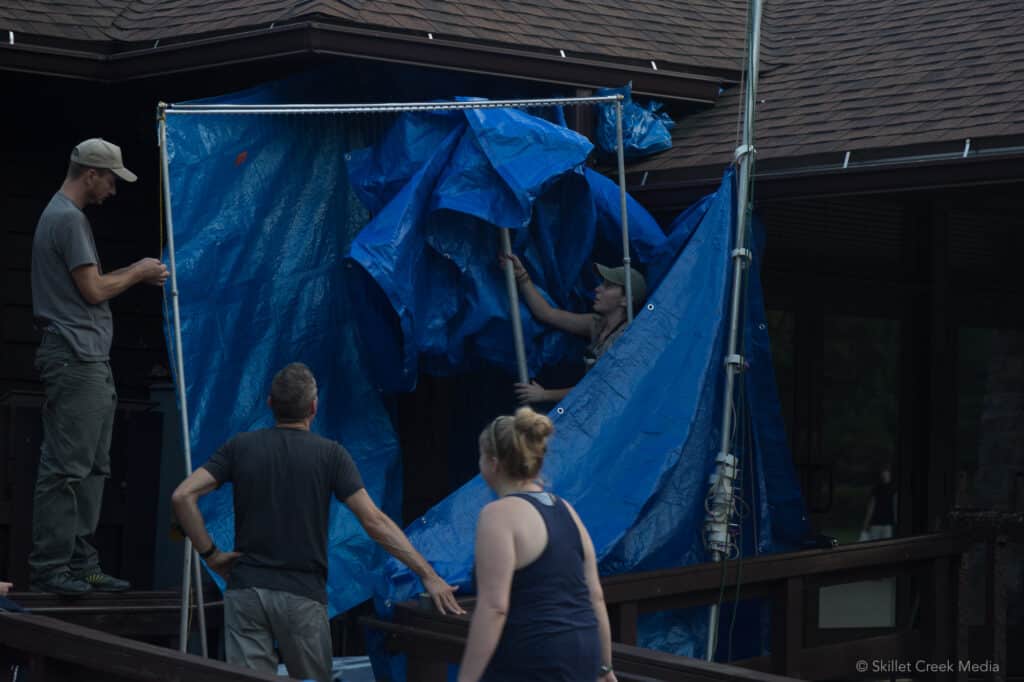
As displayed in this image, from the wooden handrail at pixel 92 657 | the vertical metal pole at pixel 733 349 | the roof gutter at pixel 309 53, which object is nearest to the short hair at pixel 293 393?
Answer: the wooden handrail at pixel 92 657

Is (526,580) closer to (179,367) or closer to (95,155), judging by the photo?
(179,367)

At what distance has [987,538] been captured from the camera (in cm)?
784

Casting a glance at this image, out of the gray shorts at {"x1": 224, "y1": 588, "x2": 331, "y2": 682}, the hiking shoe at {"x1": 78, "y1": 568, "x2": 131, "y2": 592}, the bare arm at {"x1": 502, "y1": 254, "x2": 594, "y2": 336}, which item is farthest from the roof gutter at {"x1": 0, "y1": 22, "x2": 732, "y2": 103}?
the gray shorts at {"x1": 224, "y1": 588, "x2": 331, "y2": 682}

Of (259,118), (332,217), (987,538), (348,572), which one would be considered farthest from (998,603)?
(259,118)

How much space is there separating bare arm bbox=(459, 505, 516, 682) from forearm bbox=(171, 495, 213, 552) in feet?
4.81

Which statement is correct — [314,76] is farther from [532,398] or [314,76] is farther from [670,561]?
[670,561]

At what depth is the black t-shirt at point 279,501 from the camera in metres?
5.18

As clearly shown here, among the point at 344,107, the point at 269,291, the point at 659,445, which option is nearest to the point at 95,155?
the point at 344,107

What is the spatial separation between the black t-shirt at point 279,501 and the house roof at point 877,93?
3.61 metres

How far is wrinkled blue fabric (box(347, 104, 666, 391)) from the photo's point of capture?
22.9 ft

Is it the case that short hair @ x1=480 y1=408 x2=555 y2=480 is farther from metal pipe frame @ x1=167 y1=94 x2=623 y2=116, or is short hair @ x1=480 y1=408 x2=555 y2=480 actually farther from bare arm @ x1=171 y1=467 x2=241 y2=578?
metal pipe frame @ x1=167 y1=94 x2=623 y2=116

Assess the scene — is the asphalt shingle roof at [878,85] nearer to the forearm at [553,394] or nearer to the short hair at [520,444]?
the forearm at [553,394]

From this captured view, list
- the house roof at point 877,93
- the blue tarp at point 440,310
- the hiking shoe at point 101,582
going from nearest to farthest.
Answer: the hiking shoe at point 101,582 < the blue tarp at point 440,310 < the house roof at point 877,93

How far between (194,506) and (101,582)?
1.38 m
